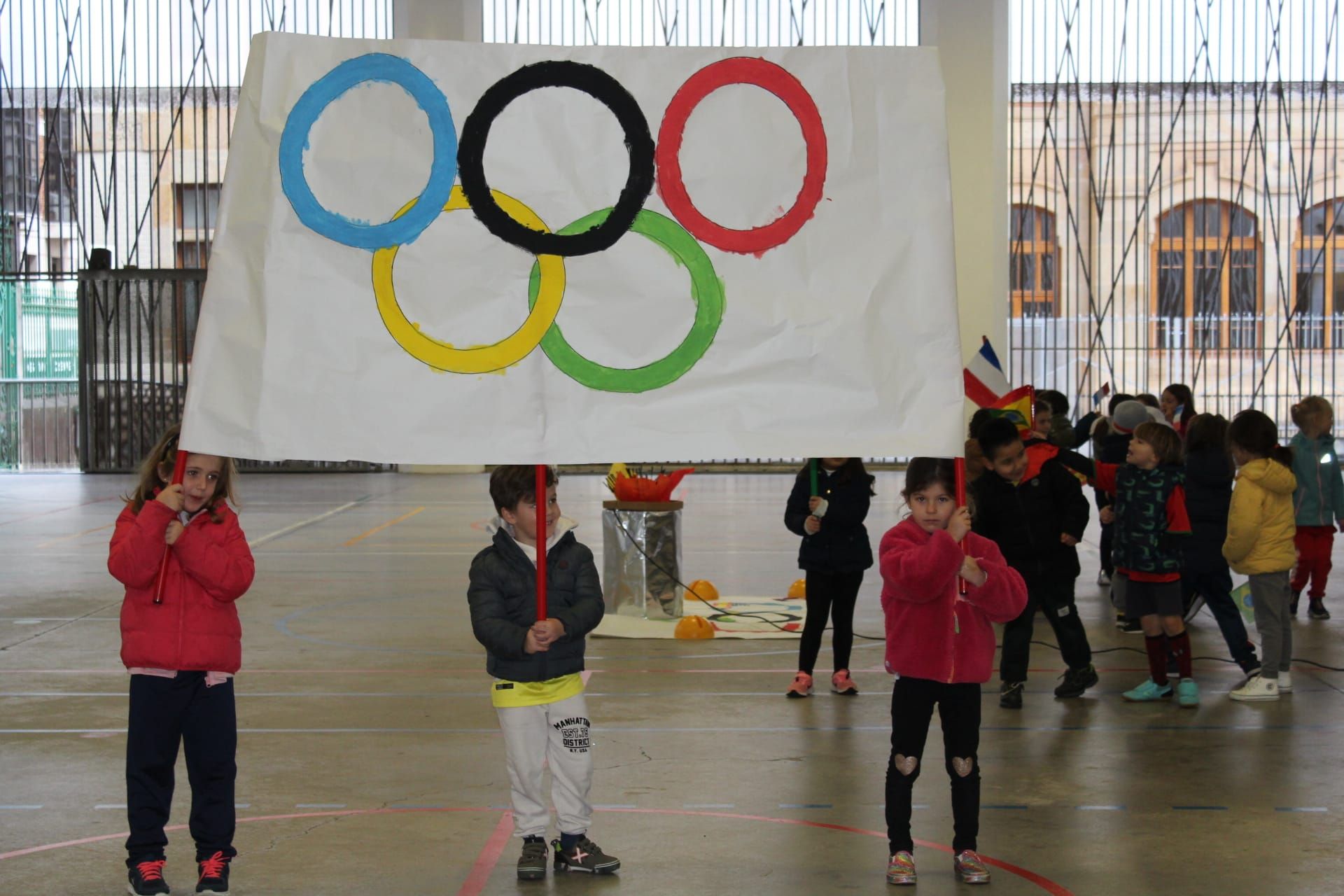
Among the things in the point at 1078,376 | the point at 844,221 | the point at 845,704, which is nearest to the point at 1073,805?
the point at 845,704

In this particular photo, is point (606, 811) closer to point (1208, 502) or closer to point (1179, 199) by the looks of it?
point (1208, 502)

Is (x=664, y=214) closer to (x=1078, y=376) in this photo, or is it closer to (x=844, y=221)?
(x=844, y=221)

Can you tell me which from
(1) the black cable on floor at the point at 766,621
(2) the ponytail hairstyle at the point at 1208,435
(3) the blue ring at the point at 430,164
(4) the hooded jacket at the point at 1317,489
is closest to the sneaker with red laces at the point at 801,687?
(1) the black cable on floor at the point at 766,621

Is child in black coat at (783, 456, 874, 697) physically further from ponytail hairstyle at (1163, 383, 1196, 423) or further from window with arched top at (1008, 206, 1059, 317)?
window with arched top at (1008, 206, 1059, 317)

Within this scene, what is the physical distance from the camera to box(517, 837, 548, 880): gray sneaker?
5043 mm

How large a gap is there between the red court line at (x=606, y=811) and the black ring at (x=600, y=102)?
7.11 feet

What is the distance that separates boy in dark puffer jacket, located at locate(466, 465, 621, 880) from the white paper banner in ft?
2.04

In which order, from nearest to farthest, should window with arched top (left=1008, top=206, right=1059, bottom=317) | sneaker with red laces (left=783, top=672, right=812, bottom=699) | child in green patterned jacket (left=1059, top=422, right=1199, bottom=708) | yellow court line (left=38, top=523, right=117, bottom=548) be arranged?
child in green patterned jacket (left=1059, top=422, right=1199, bottom=708), sneaker with red laces (left=783, top=672, right=812, bottom=699), yellow court line (left=38, top=523, right=117, bottom=548), window with arched top (left=1008, top=206, right=1059, bottom=317)

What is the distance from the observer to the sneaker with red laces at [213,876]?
188 inches

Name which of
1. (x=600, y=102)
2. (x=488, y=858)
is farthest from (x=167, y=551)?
(x=600, y=102)

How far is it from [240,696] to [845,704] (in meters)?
3.28

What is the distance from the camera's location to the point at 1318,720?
7496mm

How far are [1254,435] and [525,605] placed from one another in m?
4.83

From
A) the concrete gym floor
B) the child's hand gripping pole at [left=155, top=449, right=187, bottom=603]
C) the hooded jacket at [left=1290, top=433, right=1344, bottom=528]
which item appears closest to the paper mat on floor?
the concrete gym floor
